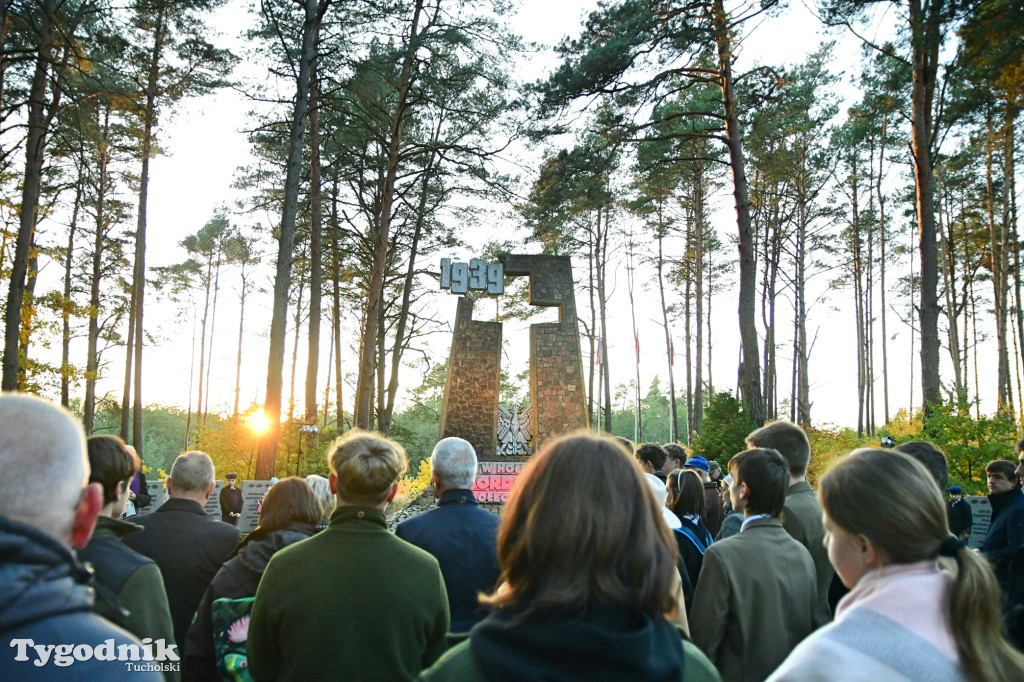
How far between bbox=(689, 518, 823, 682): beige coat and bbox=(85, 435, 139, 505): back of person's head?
6.68 feet

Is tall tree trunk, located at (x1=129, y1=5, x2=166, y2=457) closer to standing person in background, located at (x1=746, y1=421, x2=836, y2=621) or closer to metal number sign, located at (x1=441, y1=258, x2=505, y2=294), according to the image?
metal number sign, located at (x1=441, y1=258, x2=505, y2=294)

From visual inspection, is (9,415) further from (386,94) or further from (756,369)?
(386,94)

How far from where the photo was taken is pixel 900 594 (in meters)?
1.40

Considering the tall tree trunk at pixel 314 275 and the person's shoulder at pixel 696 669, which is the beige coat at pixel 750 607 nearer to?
the person's shoulder at pixel 696 669

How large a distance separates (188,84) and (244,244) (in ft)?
37.4

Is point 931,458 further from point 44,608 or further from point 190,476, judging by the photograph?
point 44,608

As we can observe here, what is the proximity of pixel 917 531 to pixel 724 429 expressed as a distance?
11158mm

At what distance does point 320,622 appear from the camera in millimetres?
1992

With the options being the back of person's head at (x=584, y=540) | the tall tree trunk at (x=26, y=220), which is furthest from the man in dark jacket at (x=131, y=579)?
the tall tree trunk at (x=26, y=220)

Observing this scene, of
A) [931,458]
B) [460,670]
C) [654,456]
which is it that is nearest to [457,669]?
[460,670]

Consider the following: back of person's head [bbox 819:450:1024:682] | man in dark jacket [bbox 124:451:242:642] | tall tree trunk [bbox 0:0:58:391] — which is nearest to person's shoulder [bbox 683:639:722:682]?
back of person's head [bbox 819:450:1024:682]

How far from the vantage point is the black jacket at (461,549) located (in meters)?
2.68

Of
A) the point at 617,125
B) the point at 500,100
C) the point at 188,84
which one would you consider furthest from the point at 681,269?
the point at 188,84

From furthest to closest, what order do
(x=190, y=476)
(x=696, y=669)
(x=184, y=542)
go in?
1. (x=190, y=476)
2. (x=184, y=542)
3. (x=696, y=669)
